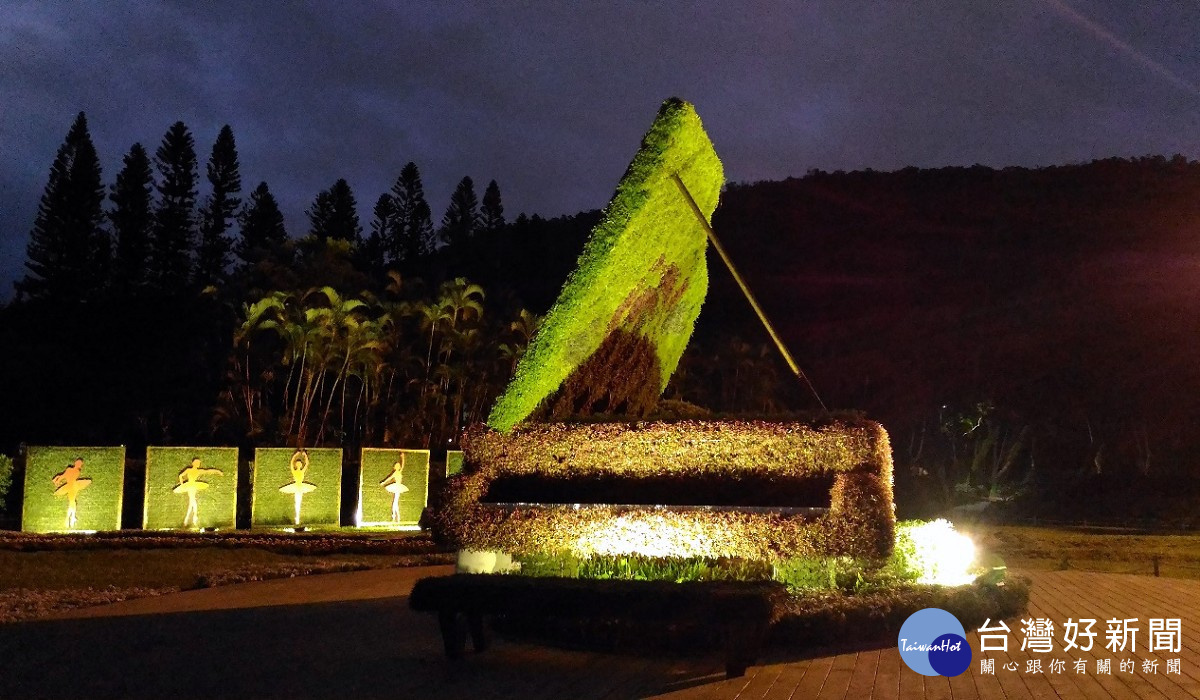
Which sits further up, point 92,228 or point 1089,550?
point 92,228

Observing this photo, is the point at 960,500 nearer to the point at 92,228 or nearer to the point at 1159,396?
the point at 1159,396

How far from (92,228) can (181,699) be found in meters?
39.7

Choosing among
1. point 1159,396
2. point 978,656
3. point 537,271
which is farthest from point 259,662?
point 537,271

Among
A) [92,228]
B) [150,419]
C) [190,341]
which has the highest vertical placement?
[92,228]

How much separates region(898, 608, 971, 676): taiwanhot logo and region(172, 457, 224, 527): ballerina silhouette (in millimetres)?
12025

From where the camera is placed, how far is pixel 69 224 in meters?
38.7

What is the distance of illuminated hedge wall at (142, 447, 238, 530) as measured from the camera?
1489 cm

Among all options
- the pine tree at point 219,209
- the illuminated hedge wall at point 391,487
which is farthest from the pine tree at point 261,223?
the illuminated hedge wall at point 391,487

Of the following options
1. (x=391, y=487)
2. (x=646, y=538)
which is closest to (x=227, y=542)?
(x=391, y=487)

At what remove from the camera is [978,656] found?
6.29 metres

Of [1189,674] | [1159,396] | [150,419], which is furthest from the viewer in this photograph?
[1159,396]

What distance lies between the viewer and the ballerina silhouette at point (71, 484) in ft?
46.1

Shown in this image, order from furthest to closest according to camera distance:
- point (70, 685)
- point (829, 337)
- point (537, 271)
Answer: point (537, 271) → point (829, 337) → point (70, 685)

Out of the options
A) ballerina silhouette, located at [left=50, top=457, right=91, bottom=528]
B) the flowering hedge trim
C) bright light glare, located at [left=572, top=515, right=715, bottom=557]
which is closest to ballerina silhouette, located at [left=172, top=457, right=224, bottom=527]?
ballerina silhouette, located at [left=50, top=457, right=91, bottom=528]
